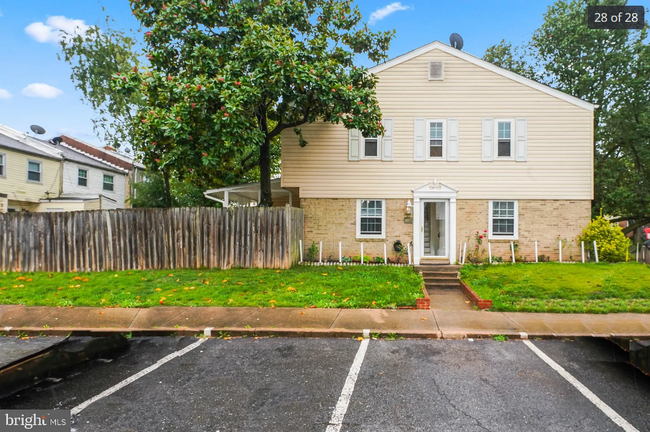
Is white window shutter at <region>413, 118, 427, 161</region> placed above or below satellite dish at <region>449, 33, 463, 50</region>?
below

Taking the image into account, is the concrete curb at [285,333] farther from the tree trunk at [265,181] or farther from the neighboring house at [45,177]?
the neighboring house at [45,177]

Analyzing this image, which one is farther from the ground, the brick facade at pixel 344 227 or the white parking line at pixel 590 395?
the brick facade at pixel 344 227

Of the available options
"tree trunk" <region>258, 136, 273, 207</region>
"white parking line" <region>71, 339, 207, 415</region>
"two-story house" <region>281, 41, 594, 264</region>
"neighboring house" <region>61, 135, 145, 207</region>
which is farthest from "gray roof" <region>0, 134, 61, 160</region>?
A: "white parking line" <region>71, 339, 207, 415</region>

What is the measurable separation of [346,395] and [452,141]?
11.1 meters

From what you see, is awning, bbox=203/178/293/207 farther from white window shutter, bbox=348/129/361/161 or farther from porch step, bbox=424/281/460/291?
porch step, bbox=424/281/460/291

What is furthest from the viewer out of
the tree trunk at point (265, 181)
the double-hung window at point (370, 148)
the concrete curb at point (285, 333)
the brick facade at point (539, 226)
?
the tree trunk at point (265, 181)

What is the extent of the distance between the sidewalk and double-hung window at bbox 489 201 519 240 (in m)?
5.99

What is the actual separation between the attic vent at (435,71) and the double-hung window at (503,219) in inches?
195

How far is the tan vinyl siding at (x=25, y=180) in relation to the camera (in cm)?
1959

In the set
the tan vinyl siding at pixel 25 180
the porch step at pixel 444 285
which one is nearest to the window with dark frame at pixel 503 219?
the porch step at pixel 444 285

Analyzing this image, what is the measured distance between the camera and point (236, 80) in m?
10.3

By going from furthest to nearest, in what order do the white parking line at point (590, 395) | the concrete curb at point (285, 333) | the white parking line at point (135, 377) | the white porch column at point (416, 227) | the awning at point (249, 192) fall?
1. the awning at point (249, 192)
2. the white porch column at point (416, 227)
3. the concrete curb at point (285, 333)
4. the white parking line at point (135, 377)
5. the white parking line at point (590, 395)

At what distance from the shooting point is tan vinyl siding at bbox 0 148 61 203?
1959 cm

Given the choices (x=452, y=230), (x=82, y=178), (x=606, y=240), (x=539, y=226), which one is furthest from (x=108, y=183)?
(x=606, y=240)
